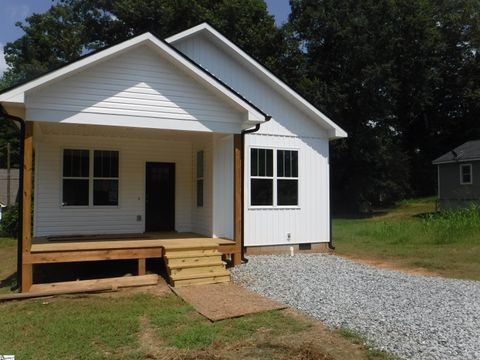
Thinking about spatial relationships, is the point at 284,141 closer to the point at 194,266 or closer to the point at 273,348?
the point at 194,266

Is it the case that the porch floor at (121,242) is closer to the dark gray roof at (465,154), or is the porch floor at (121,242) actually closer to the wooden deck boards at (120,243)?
the wooden deck boards at (120,243)

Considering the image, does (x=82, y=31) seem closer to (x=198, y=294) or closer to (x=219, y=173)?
(x=219, y=173)

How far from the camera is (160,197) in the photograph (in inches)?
501

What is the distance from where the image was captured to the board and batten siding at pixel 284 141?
1238cm

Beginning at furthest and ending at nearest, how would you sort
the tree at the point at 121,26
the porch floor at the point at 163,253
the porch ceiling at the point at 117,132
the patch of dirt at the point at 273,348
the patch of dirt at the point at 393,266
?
the tree at the point at 121,26 → the patch of dirt at the point at 393,266 → the porch ceiling at the point at 117,132 → the porch floor at the point at 163,253 → the patch of dirt at the point at 273,348

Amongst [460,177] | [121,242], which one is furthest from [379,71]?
[121,242]

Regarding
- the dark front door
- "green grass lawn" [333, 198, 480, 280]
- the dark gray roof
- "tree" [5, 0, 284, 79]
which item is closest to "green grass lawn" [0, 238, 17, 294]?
the dark front door

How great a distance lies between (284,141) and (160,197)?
380 centimetres

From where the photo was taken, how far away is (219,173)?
1135cm

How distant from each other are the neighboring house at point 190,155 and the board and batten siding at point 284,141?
29mm

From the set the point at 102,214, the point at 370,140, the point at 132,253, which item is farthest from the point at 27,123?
the point at 370,140

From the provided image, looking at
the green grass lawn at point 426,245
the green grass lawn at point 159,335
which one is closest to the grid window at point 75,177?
the green grass lawn at point 159,335

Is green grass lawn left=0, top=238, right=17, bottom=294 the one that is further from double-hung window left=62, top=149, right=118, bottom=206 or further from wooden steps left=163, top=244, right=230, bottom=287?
wooden steps left=163, top=244, right=230, bottom=287

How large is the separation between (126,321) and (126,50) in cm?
541
